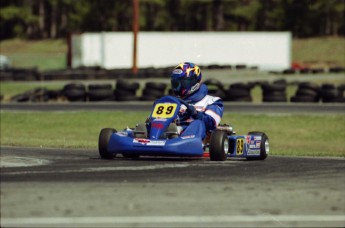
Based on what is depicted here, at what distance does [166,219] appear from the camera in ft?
24.7

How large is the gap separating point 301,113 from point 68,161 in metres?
18.0

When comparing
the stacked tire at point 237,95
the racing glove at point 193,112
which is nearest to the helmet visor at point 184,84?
the racing glove at point 193,112

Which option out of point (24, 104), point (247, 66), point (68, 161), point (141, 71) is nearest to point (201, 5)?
point (247, 66)

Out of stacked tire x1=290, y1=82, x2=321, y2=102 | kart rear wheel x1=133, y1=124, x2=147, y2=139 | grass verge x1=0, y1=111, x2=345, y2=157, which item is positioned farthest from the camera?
stacked tire x1=290, y1=82, x2=321, y2=102

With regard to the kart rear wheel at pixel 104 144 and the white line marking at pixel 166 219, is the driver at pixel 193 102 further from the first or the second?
the white line marking at pixel 166 219

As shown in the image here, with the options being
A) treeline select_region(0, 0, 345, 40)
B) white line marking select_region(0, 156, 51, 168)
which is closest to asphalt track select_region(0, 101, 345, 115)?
white line marking select_region(0, 156, 51, 168)

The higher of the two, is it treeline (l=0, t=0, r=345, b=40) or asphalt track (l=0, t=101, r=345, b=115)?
treeline (l=0, t=0, r=345, b=40)

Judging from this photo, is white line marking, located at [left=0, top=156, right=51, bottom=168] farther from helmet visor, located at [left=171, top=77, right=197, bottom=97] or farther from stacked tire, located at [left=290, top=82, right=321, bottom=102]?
stacked tire, located at [left=290, top=82, right=321, bottom=102]

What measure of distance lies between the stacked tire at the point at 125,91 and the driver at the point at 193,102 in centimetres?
2053

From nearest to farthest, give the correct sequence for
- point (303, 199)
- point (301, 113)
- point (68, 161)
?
point (303, 199) < point (68, 161) < point (301, 113)

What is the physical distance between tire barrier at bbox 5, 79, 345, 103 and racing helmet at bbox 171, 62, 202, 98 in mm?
18145

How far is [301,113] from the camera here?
1147 inches

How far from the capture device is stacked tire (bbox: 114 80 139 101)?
1351 inches

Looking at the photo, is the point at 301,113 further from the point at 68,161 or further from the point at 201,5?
the point at 201,5
